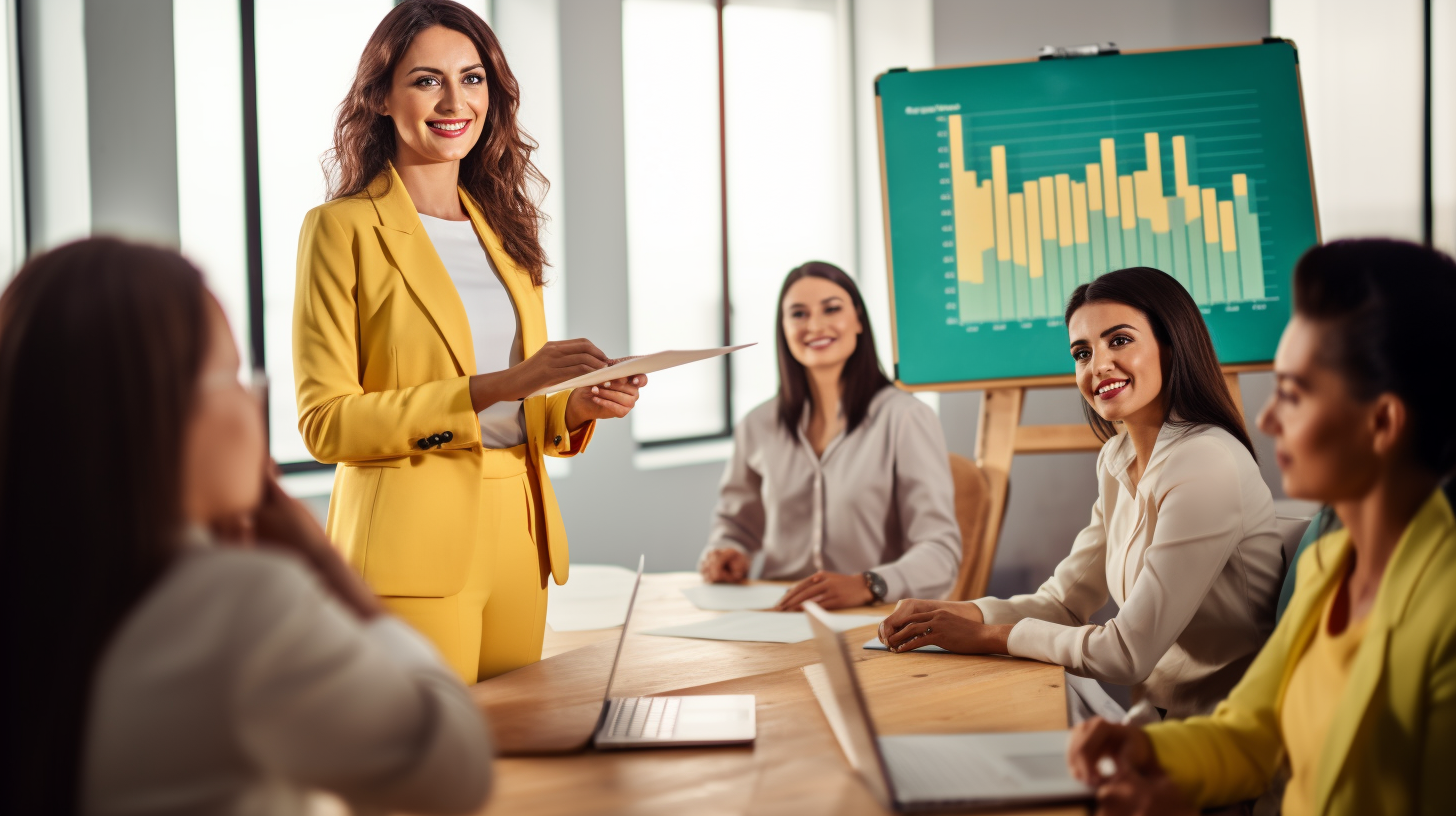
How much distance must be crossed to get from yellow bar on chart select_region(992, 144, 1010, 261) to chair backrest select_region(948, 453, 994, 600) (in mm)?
619

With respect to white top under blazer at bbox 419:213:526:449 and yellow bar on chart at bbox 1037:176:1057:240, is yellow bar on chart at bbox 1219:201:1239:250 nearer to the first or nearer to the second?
yellow bar on chart at bbox 1037:176:1057:240

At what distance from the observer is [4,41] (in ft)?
8.41

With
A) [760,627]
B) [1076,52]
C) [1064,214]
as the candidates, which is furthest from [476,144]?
[1076,52]

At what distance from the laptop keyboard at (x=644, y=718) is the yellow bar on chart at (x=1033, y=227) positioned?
1751mm

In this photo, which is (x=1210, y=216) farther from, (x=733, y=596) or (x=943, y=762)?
(x=943, y=762)

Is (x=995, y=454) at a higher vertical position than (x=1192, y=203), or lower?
lower

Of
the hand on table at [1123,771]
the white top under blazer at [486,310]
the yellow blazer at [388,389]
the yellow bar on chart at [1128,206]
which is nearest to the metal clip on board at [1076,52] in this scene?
the yellow bar on chart at [1128,206]

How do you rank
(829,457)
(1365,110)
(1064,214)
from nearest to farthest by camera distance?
Result: 1. (1064,214)
2. (829,457)
3. (1365,110)

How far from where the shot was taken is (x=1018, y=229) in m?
2.69

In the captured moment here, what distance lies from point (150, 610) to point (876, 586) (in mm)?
1581

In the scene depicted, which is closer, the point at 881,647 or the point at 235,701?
the point at 235,701

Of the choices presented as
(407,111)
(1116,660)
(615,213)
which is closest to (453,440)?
(407,111)

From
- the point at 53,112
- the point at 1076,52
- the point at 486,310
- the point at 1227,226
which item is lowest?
the point at 486,310

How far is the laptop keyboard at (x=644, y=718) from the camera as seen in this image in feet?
3.97
